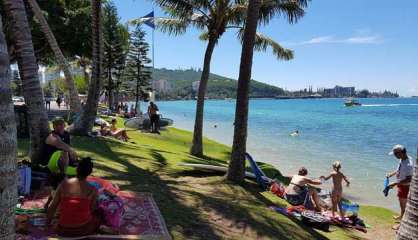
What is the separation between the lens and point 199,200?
8547mm

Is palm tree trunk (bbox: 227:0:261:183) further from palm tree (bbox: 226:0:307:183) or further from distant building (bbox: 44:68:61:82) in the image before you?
distant building (bbox: 44:68:61:82)

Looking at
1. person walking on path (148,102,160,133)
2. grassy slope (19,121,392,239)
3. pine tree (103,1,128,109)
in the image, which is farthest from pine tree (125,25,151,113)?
grassy slope (19,121,392,239)

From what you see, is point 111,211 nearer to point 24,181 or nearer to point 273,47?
point 24,181

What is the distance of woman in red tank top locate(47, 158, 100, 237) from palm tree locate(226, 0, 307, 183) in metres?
5.15

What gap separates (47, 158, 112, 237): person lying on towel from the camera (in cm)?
552

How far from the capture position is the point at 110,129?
60.4 feet

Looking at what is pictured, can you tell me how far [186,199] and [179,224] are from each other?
1.56 metres

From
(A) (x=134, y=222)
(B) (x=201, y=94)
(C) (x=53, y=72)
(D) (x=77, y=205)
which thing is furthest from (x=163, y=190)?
(C) (x=53, y=72)

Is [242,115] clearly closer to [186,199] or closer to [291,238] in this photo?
[186,199]

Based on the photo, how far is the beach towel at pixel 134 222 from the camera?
5777 millimetres

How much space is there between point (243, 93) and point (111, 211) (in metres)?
4.82

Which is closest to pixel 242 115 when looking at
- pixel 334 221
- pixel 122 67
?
pixel 334 221

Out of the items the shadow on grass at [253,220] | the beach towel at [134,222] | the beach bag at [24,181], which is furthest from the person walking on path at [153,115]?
the beach bag at [24,181]

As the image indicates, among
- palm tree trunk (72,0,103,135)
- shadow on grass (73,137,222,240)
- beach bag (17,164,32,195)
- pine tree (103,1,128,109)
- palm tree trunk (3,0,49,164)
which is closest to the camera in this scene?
shadow on grass (73,137,222,240)
